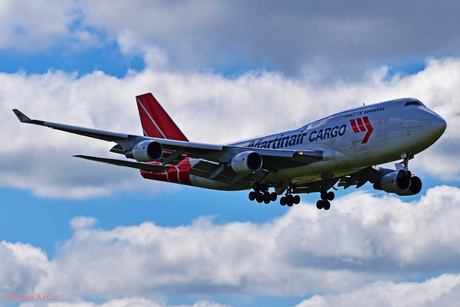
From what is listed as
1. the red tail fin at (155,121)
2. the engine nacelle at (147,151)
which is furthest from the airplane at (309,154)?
the red tail fin at (155,121)

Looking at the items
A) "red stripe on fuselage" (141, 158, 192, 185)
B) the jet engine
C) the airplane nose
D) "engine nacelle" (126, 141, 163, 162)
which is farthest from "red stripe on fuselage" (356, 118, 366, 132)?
"red stripe on fuselage" (141, 158, 192, 185)

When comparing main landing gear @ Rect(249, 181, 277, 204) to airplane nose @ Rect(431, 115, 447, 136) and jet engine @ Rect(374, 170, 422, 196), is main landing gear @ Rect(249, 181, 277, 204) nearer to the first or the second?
jet engine @ Rect(374, 170, 422, 196)

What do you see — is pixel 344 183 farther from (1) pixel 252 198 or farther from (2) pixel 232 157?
(2) pixel 232 157

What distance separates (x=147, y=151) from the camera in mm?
38656

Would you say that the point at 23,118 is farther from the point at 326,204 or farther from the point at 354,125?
the point at 326,204

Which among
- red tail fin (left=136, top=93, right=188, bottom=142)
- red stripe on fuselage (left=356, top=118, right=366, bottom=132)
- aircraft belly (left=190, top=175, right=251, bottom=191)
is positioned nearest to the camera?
red stripe on fuselage (left=356, top=118, right=366, bottom=132)

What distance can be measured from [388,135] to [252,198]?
443 inches

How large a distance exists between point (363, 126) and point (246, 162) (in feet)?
24.5

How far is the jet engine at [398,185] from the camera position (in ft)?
142

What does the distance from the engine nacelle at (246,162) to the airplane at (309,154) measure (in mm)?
62

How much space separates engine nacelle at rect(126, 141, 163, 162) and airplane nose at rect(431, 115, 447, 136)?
52.6 ft

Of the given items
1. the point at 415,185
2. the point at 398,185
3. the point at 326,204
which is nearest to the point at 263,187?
the point at 326,204

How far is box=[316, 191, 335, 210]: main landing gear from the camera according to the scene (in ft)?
157

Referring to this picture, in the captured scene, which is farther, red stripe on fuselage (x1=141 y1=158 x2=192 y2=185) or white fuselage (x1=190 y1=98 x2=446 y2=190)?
red stripe on fuselage (x1=141 y1=158 x2=192 y2=185)
